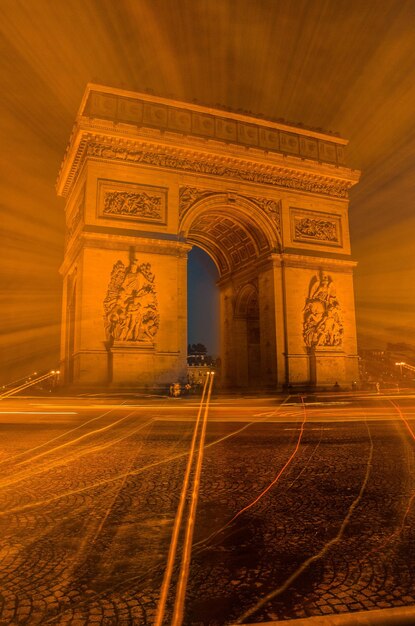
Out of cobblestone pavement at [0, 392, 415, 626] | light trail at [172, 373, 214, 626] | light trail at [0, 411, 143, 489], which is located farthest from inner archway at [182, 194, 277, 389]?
light trail at [172, 373, 214, 626]

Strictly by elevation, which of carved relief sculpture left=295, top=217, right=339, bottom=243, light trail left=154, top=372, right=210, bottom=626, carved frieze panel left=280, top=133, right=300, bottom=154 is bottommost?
light trail left=154, top=372, right=210, bottom=626

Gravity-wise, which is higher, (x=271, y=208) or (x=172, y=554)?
Result: (x=271, y=208)

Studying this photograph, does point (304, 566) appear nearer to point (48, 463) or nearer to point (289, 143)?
point (48, 463)

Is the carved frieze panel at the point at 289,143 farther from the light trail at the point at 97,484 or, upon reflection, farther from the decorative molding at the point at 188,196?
the light trail at the point at 97,484

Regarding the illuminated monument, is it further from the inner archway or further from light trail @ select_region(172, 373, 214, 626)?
light trail @ select_region(172, 373, 214, 626)

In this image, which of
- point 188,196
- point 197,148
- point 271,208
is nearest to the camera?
point 197,148

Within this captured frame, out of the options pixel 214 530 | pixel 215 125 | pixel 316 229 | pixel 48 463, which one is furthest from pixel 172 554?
pixel 316 229

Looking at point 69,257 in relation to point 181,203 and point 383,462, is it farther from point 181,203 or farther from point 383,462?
point 383,462
